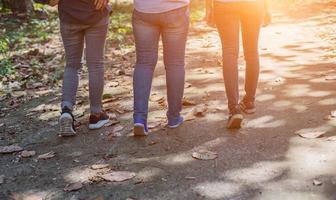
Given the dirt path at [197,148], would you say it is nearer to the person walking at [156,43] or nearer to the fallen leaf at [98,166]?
the fallen leaf at [98,166]

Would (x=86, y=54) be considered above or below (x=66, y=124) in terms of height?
above

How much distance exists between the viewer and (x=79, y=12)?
479 centimetres

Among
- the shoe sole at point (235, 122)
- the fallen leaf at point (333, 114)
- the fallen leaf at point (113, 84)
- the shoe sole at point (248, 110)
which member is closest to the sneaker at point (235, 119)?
the shoe sole at point (235, 122)

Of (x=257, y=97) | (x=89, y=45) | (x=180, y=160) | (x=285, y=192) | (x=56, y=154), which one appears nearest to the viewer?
(x=285, y=192)

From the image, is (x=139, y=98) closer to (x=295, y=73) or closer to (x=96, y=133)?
(x=96, y=133)

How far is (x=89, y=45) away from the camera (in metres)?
4.97

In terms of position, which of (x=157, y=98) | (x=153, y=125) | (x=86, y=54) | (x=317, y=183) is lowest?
(x=157, y=98)

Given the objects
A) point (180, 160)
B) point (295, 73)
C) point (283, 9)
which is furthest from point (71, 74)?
point (283, 9)

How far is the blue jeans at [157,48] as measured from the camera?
180 inches

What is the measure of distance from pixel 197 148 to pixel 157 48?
38.9 inches

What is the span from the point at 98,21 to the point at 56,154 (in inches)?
50.2

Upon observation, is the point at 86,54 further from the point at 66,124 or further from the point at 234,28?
the point at 234,28

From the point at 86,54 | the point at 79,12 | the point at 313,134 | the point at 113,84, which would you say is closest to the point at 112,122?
the point at 86,54

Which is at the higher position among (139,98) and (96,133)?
(139,98)
